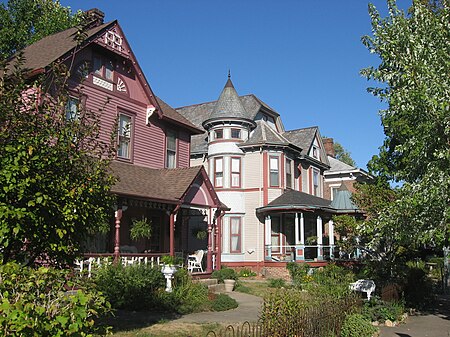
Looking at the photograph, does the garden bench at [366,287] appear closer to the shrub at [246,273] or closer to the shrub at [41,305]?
the shrub at [41,305]

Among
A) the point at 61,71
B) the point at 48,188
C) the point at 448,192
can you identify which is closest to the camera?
the point at 48,188

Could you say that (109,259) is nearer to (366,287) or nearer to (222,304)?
(222,304)

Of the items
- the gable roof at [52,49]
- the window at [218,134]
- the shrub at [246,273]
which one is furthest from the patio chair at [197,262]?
the window at [218,134]

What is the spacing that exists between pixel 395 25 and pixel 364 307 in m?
8.53

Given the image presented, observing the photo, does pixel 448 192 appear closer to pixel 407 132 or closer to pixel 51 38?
pixel 407 132

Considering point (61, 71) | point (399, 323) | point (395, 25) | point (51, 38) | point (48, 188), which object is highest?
point (51, 38)

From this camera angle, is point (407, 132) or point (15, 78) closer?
point (15, 78)

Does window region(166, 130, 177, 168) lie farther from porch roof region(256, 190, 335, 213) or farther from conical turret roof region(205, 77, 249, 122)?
porch roof region(256, 190, 335, 213)

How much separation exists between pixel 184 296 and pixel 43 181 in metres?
9.25

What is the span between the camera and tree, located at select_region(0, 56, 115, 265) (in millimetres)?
6617

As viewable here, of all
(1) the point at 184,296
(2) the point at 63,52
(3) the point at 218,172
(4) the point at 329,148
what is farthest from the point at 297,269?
(4) the point at 329,148

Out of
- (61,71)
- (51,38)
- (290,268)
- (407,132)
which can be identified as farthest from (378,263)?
(51,38)

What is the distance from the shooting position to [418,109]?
1293 centimetres

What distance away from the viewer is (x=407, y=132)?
47.9ft
